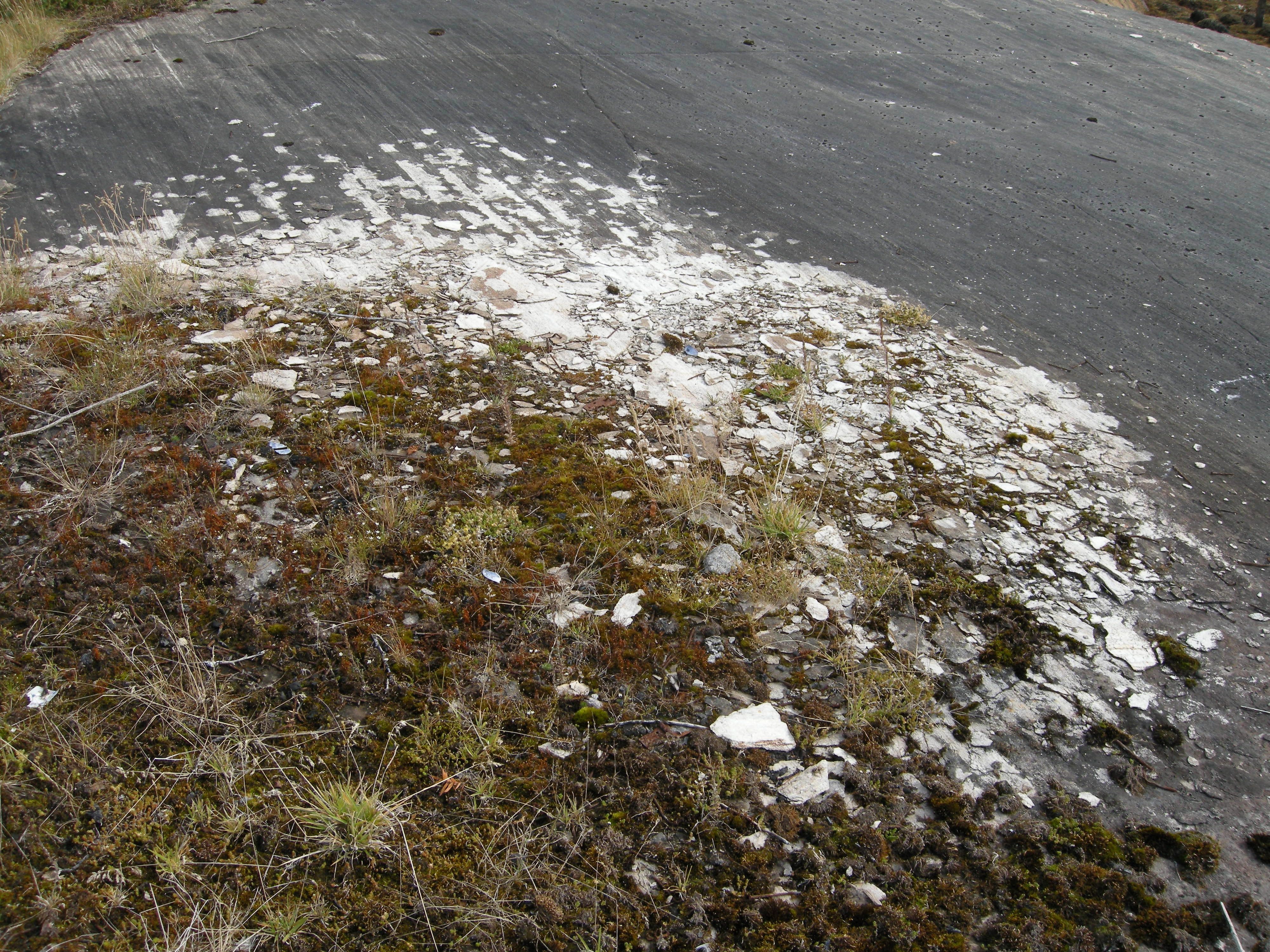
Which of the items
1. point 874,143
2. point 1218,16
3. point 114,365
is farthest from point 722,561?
point 1218,16

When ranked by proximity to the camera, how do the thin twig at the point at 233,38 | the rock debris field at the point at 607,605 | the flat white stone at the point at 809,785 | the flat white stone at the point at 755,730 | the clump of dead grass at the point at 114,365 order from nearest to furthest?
the rock debris field at the point at 607,605
the flat white stone at the point at 809,785
the flat white stone at the point at 755,730
the clump of dead grass at the point at 114,365
the thin twig at the point at 233,38

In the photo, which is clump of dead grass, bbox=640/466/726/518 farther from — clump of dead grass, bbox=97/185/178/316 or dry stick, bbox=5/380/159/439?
clump of dead grass, bbox=97/185/178/316

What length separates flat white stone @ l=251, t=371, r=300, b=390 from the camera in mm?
3078

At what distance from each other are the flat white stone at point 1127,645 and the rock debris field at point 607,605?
0.02 meters

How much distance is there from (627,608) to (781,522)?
626 mm

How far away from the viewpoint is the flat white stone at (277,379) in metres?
3.08

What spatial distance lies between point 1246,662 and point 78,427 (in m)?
4.00

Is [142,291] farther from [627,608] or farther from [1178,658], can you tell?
[1178,658]

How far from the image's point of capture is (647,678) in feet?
7.09

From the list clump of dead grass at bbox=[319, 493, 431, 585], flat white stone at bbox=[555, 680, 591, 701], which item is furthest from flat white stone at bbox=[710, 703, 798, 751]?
clump of dead grass at bbox=[319, 493, 431, 585]

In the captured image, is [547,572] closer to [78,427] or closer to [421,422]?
[421,422]

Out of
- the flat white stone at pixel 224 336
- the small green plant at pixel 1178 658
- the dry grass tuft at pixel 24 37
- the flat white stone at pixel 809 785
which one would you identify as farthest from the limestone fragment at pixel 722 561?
the dry grass tuft at pixel 24 37

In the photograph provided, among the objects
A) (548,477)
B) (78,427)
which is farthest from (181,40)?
(548,477)

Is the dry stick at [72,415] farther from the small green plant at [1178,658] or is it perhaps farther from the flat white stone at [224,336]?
the small green plant at [1178,658]
